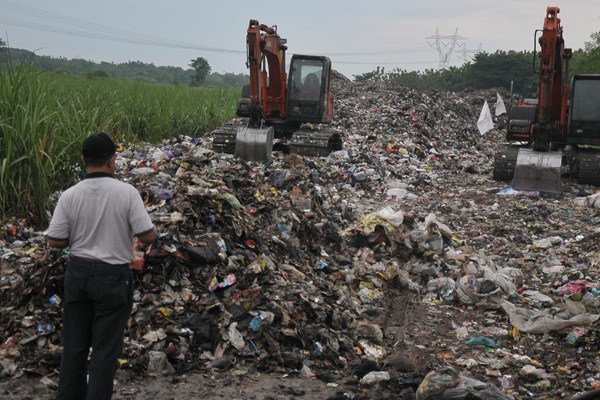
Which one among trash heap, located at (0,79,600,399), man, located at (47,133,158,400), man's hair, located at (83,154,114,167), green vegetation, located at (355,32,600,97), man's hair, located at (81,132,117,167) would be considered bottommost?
trash heap, located at (0,79,600,399)

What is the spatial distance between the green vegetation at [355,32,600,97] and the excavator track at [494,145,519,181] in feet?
80.7

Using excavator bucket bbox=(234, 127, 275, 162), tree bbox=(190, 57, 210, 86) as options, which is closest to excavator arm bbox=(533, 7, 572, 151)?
excavator bucket bbox=(234, 127, 275, 162)

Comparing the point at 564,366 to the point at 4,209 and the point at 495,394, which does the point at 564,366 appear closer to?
the point at 495,394

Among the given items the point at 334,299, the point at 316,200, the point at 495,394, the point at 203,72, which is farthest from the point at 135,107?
the point at 203,72

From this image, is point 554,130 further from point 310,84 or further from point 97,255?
point 97,255

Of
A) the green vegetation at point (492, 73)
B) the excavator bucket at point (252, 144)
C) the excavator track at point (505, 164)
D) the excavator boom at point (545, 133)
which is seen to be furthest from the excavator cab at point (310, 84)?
the green vegetation at point (492, 73)

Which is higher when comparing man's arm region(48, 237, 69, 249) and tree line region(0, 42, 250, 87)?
tree line region(0, 42, 250, 87)

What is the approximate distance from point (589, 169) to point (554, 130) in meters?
1.01

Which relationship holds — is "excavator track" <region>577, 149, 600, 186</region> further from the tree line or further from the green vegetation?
the green vegetation

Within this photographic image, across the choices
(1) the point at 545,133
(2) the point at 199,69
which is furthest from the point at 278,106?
(2) the point at 199,69

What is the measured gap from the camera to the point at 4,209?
6.61 metres

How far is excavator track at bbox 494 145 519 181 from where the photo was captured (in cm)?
1334

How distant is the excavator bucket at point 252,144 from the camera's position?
41.9ft

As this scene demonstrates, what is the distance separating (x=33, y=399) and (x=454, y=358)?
10.0 feet
